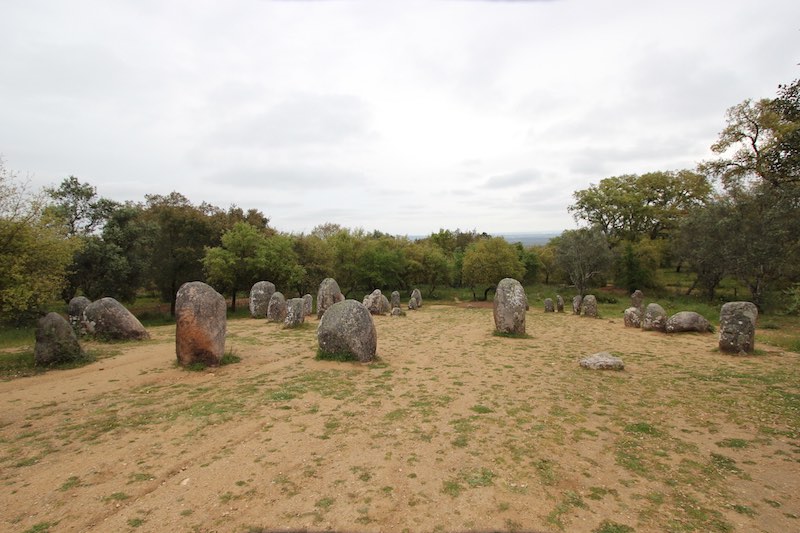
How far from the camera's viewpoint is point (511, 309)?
54.3 ft

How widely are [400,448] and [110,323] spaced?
1462 cm

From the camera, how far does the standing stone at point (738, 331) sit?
42.9 feet

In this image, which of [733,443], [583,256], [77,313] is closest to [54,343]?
[77,313]

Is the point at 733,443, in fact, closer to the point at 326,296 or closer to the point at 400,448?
the point at 400,448

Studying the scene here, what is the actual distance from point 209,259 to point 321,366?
16.2 meters

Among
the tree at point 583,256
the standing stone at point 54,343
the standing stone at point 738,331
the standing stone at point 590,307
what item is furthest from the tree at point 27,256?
the tree at point 583,256

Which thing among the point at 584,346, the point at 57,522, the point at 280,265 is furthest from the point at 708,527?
the point at 280,265

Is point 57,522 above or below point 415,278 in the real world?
below

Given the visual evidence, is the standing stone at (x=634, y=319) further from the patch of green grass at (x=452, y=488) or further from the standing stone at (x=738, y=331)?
the patch of green grass at (x=452, y=488)

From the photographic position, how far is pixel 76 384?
31.7 feet

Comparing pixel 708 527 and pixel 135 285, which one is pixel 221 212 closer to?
pixel 135 285

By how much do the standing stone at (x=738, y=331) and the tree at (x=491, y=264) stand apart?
2029 cm

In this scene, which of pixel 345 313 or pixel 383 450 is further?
pixel 345 313

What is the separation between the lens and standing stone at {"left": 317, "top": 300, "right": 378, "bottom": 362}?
11866 millimetres
